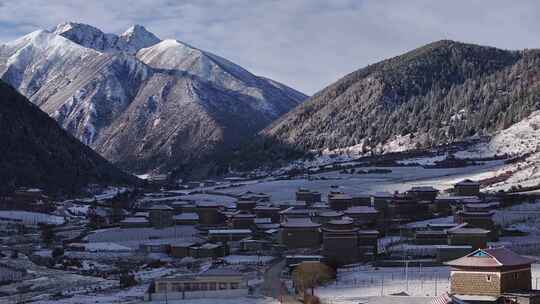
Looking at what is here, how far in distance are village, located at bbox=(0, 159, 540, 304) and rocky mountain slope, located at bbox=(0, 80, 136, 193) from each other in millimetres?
18332

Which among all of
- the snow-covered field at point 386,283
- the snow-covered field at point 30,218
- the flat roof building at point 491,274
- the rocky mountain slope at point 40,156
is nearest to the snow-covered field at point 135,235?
the snow-covered field at point 30,218

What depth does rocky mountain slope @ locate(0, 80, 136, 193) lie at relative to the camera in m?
130

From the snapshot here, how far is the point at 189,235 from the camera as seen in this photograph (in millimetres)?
87250

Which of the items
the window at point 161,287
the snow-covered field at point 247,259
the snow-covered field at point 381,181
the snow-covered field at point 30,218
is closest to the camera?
the window at point 161,287

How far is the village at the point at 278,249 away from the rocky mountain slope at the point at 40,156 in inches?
722

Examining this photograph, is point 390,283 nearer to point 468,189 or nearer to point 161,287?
point 161,287

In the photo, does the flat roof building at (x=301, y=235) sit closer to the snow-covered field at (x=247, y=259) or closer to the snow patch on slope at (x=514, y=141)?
the snow-covered field at (x=247, y=259)

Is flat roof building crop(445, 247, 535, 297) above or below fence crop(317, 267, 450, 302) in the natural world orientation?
above

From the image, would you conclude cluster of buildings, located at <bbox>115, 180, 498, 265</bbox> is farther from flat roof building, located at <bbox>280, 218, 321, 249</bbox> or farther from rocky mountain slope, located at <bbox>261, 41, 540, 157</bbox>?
rocky mountain slope, located at <bbox>261, 41, 540, 157</bbox>

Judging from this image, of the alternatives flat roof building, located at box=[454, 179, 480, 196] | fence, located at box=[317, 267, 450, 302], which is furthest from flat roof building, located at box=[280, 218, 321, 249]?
flat roof building, located at box=[454, 179, 480, 196]

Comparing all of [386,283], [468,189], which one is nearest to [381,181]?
[468,189]

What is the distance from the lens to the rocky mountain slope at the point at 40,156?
130250 millimetres

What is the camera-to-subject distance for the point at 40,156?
140 m

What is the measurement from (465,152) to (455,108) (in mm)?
35620
